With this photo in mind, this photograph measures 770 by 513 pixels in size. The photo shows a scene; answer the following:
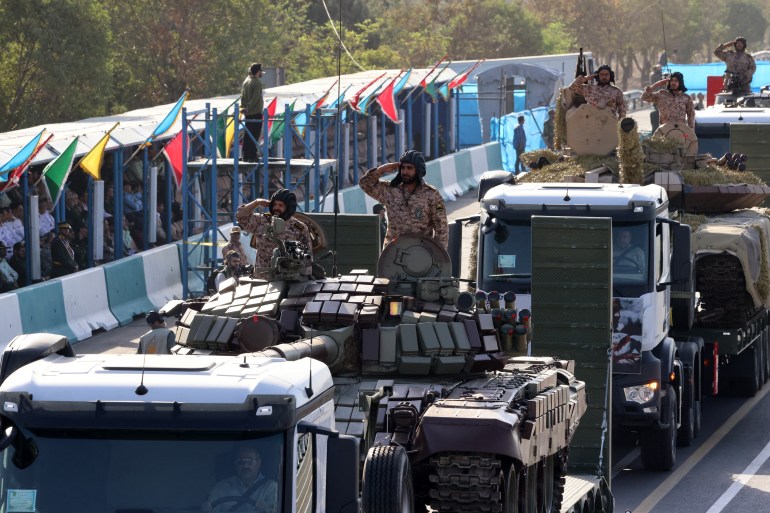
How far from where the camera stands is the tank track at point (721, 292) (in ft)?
67.5

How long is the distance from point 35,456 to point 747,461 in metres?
12.5

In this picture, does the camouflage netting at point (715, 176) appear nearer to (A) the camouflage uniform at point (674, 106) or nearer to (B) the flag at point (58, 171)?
Result: (A) the camouflage uniform at point (674, 106)

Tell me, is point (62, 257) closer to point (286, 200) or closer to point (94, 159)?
point (94, 159)

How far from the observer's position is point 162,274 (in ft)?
87.5

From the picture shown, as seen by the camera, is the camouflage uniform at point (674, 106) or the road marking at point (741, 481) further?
the camouflage uniform at point (674, 106)

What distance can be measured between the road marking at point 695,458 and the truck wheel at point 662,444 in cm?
19

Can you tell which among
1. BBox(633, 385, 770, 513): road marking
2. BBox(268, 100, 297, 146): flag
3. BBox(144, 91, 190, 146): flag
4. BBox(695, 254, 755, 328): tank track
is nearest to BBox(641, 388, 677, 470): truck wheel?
BBox(633, 385, 770, 513): road marking

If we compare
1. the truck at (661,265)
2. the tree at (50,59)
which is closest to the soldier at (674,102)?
the truck at (661,265)

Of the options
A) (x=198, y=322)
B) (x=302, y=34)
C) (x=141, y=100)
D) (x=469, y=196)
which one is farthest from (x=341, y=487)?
(x=302, y=34)

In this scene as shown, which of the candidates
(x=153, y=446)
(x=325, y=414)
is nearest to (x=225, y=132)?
(x=325, y=414)

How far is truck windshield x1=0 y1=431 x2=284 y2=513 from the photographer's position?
7.96 m

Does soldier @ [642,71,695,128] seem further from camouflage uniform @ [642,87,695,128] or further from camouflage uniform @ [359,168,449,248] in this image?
camouflage uniform @ [359,168,449,248]

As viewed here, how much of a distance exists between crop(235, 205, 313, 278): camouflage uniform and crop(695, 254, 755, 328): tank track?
748cm

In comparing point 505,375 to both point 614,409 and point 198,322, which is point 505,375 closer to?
point 198,322
